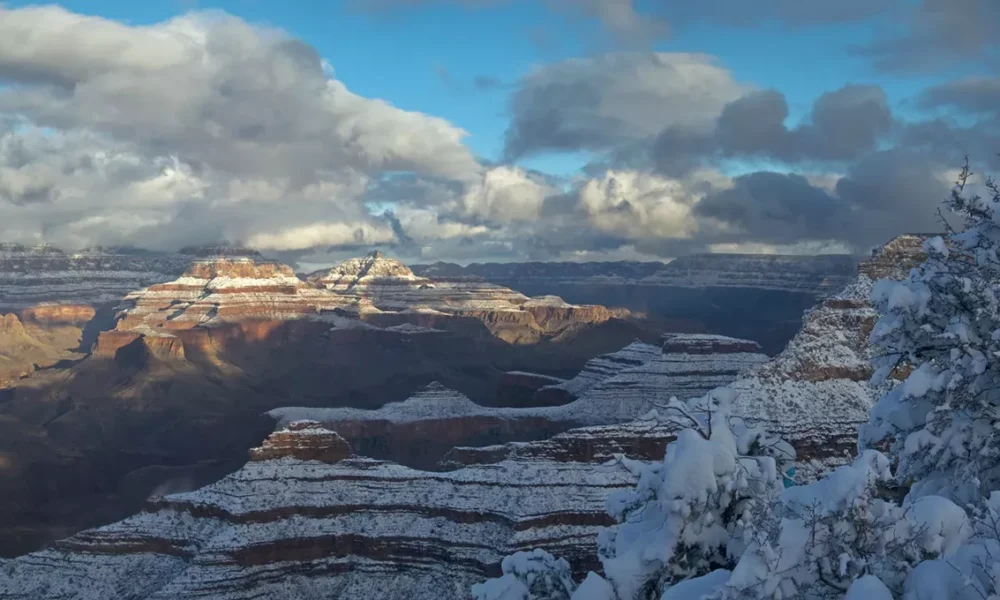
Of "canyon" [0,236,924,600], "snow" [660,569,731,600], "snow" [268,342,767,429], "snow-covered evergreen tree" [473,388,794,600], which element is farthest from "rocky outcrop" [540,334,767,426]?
"snow" [660,569,731,600]

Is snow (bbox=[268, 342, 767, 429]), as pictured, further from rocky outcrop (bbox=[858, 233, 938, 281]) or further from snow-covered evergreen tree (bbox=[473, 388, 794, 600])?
snow-covered evergreen tree (bbox=[473, 388, 794, 600])

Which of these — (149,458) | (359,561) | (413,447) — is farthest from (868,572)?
(149,458)

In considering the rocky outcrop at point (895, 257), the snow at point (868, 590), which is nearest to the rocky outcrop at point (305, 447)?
the rocky outcrop at point (895, 257)

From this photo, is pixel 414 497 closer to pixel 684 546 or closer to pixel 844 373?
pixel 844 373

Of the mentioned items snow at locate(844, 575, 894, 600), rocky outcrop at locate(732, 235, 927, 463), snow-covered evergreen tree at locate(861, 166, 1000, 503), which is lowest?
rocky outcrop at locate(732, 235, 927, 463)

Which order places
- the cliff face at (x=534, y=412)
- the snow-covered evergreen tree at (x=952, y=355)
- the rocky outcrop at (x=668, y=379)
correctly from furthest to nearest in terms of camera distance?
the cliff face at (x=534, y=412) < the rocky outcrop at (x=668, y=379) < the snow-covered evergreen tree at (x=952, y=355)

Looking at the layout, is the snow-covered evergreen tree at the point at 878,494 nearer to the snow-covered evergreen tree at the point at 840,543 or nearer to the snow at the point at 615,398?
the snow-covered evergreen tree at the point at 840,543

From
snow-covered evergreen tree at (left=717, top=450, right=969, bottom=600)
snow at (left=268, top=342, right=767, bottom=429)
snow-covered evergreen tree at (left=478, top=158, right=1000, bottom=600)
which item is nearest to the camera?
snow-covered evergreen tree at (left=717, top=450, right=969, bottom=600)

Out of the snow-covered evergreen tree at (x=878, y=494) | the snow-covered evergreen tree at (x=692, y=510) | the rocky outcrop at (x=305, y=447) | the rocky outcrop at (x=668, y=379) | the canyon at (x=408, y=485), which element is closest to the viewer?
the snow-covered evergreen tree at (x=878, y=494)
